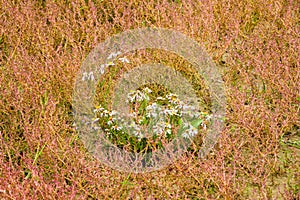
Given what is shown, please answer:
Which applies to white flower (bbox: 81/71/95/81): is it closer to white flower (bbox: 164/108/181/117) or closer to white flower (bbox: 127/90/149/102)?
white flower (bbox: 127/90/149/102)

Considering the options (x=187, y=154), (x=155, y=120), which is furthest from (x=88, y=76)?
(x=187, y=154)

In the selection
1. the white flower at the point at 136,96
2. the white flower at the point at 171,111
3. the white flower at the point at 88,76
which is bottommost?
the white flower at the point at 171,111

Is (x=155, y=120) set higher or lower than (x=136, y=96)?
lower

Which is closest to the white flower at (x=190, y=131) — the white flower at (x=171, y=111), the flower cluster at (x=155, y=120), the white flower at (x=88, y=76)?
the flower cluster at (x=155, y=120)

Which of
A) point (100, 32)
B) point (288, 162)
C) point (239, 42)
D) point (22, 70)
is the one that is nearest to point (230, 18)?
point (239, 42)

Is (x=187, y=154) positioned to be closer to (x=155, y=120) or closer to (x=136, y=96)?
(x=155, y=120)

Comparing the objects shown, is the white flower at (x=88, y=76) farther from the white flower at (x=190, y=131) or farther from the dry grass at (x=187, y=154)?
the white flower at (x=190, y=131)

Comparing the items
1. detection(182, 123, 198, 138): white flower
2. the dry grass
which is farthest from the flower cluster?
the dry grass

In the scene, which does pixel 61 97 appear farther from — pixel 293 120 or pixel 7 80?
pixel 293 120

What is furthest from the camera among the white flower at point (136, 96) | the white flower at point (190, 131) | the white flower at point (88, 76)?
the white flower at point (88, 76)
